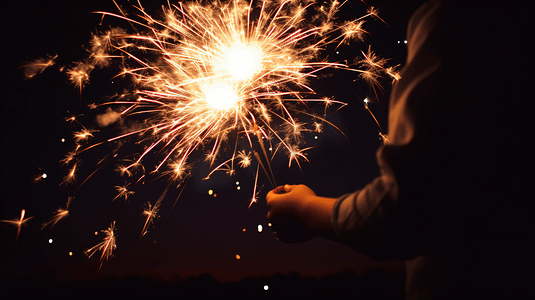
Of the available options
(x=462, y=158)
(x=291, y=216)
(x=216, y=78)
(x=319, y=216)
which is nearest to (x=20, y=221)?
(x=216, y=78)

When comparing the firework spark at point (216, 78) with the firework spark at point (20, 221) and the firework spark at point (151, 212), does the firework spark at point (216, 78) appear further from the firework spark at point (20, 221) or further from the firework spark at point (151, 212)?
the firework spark at point (20, 221)

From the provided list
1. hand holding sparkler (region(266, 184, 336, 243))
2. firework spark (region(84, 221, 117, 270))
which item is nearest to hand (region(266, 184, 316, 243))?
hand holding sparkler (region(266, 184, 336, 243))

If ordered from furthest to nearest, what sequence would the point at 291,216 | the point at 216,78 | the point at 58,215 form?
the point at 58,215, the point at 216,78, the point at 291,216

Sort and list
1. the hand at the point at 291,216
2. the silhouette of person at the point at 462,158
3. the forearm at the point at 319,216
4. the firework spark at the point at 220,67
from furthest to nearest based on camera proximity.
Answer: the firework spark at the point at 220,67 < the hand at the point at 291,216 < the forearm at the point at 319,216 < the silhouette of person at the point at 462,158

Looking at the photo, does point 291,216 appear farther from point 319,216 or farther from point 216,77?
point 216,77

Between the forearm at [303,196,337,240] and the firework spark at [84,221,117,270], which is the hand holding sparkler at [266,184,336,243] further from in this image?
the firework spark at [84,221,117,270]

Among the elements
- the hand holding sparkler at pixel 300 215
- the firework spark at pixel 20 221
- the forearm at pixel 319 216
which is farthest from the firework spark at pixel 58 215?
the forearm at pixel 319 216
